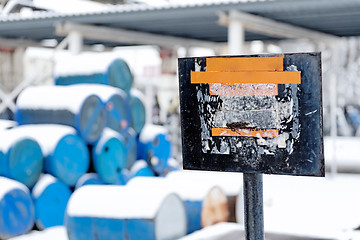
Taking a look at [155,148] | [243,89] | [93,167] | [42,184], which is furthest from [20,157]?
[243,89]

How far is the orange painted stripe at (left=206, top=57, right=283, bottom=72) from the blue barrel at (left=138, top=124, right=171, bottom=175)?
6.64 metres

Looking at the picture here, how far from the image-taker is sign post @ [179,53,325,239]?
2174 mm

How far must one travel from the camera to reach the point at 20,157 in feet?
20.9

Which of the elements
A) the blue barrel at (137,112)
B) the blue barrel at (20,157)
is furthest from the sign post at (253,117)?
the blue barrel at (137,112)

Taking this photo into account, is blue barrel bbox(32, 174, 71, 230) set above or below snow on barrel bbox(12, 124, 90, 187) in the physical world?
below

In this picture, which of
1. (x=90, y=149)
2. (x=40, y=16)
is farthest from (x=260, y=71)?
(x=40, y=16)

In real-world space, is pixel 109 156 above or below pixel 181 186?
above

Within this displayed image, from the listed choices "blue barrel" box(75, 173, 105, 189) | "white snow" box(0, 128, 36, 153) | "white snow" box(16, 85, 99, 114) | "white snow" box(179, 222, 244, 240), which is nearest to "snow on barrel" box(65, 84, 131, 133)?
"white snow" box(16, 85, 99, 114)

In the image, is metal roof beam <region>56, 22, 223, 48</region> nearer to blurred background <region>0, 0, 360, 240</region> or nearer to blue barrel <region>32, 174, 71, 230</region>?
blurred background <region>0, 0, 360, 240</region>

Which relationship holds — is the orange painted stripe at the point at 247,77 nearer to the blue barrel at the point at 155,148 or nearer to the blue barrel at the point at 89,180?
the blue barrel at the point at 89,180

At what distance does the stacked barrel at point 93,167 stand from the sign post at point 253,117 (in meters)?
2.45

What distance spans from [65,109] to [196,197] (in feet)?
8.11

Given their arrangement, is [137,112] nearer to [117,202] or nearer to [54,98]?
[54,98]

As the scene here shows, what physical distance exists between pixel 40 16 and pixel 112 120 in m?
3.54
